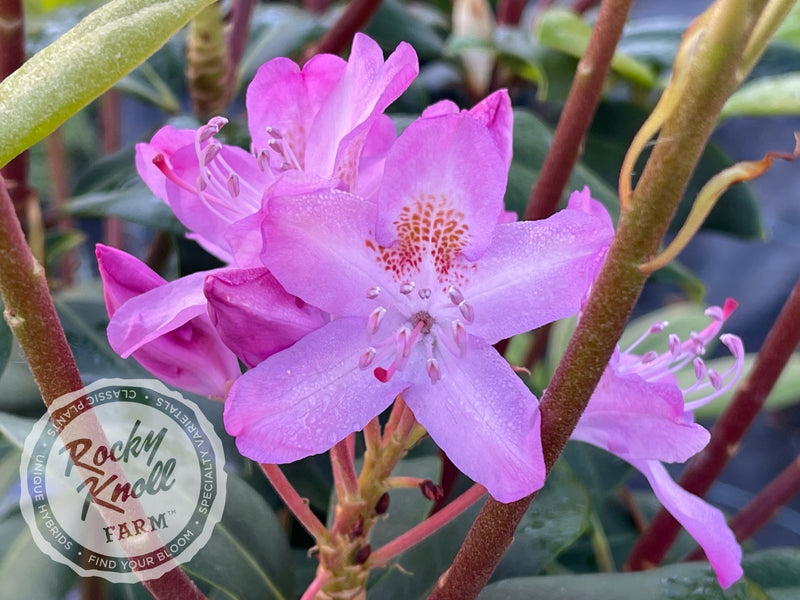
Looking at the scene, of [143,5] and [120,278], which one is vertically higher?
[143,5]

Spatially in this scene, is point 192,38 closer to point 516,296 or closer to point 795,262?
point 516,296

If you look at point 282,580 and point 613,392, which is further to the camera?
point 282,580

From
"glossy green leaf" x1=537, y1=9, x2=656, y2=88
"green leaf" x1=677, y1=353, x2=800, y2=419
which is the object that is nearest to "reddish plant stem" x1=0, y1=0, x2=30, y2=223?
"glossy green leaf" x1=537, y1=9, x2=656, y2=88

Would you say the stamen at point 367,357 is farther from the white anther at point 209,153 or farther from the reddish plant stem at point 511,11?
the reddish plant stem at point 511,11

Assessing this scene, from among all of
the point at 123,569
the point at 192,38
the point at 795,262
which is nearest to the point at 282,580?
the point at 123,569

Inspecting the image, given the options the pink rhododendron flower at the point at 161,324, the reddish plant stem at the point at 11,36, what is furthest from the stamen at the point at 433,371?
the reddish plant stem at the point at 11,36
